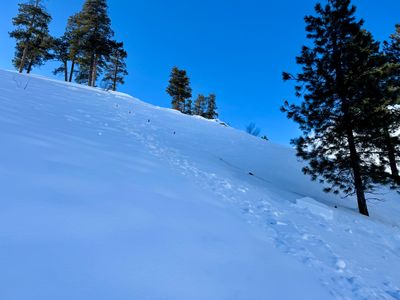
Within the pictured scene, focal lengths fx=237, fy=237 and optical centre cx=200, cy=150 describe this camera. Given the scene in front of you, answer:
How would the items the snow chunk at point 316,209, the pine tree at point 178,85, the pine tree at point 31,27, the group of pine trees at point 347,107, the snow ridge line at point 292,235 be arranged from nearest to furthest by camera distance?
the snow ridge line at point 292,235 → the snow chunk at point 316,209 → the group of pine trees at point 347,107 → the pine tree at point 31,27 → the pine tree at point 178,85

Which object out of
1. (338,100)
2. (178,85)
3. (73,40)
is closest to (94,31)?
(73,40)

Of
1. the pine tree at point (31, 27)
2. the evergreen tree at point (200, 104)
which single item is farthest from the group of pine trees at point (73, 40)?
the evergreen tree at point (200, 104)

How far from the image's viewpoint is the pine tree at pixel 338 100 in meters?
8.95

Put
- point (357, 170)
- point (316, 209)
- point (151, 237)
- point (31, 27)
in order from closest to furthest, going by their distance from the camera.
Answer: point (151, 237)
point (316, 209)
point (357, 170)
point (31, 27)

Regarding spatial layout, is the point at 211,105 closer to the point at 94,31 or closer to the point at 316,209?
the point at 94,31

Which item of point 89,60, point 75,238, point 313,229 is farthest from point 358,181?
point 89,60

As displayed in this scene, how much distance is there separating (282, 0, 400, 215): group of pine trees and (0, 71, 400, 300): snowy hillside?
10.7 feet

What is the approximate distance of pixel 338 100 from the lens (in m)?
9.37

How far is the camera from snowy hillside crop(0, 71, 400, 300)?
6.66 ft

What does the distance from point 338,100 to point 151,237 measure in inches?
370

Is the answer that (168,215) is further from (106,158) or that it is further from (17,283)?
(106,158)

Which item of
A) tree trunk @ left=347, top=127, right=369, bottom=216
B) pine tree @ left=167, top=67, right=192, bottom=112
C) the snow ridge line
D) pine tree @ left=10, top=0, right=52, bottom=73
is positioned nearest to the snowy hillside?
the snow ridge line

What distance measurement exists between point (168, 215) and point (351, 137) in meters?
8.41

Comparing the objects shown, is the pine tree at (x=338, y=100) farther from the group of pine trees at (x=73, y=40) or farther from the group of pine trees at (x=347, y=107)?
the group of pine trees at (x=73, y=40)
